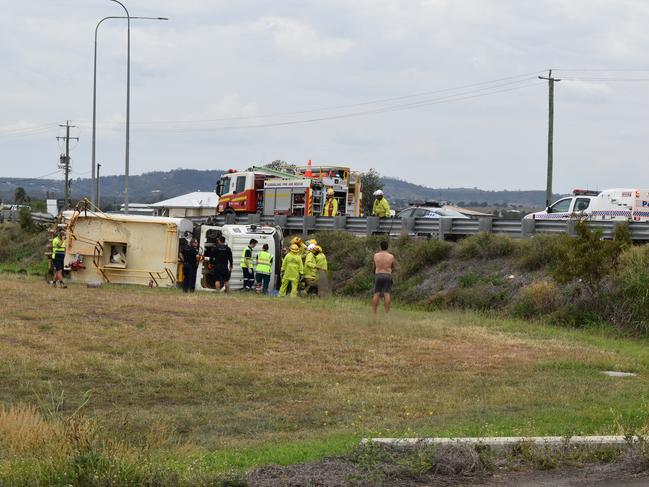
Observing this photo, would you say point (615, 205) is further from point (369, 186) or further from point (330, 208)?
point (369, 186)

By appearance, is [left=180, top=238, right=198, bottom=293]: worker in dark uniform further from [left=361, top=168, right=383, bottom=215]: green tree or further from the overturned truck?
[left=361, top=168, right=383, bottom=215]: green tree

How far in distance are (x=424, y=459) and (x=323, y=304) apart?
17.8 meters

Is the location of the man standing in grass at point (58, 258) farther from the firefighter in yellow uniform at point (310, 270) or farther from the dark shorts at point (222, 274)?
the firefighter in yellow uniform at point (310, 270)

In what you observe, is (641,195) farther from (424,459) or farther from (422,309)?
(424,459)

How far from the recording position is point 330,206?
138 ft

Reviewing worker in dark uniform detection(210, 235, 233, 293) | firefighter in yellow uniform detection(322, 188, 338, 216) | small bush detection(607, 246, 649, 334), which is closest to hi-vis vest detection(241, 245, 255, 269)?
worker in dark uniform detection(210, 235, 233, 293)

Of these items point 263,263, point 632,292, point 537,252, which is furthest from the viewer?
point 263,263

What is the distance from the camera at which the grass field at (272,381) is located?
33.3 ft

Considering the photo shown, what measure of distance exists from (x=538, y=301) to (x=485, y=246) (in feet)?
18.0

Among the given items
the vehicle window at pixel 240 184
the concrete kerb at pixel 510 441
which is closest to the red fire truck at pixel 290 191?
the vehicle window at pixel 240 184

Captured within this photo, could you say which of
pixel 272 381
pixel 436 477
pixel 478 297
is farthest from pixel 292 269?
pixel 436 477

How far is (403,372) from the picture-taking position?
51.4 feet

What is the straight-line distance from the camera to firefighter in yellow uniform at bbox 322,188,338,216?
42062mm

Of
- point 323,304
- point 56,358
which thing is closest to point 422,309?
point 323,304
